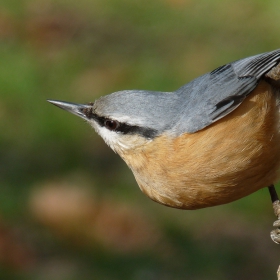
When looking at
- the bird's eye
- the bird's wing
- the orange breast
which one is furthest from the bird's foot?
the bird's eye

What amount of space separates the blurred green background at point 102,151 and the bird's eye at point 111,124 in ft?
6.84

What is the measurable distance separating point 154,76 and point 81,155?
1436 millimetres

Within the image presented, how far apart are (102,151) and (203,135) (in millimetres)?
3520

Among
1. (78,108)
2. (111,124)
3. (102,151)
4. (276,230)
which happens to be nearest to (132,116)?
(111,124)

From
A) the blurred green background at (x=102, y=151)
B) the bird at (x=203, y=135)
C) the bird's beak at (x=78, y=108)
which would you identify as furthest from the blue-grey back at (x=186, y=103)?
the blurred green background at (x=102, y=151)

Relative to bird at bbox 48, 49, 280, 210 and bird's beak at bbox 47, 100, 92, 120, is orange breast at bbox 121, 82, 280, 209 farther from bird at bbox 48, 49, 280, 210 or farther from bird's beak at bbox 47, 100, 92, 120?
bird's beak at bbox 47, 100, 92, 120

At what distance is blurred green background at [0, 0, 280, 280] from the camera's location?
6406 millimetres

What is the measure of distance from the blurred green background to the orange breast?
6.36 ft

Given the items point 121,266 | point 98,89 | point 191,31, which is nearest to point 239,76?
point 121,266

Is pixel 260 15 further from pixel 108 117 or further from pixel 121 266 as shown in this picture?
pixel 108 117

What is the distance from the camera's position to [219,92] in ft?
15.0

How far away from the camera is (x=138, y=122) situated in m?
4.38

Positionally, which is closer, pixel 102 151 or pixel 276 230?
pixel 276 230

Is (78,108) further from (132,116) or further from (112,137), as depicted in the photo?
(132,116)
